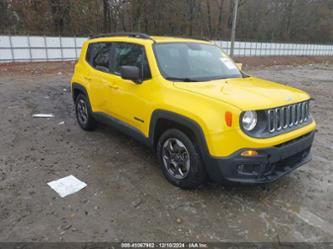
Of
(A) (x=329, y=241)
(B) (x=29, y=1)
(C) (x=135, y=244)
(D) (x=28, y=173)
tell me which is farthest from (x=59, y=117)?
(B) (x=29, y=1)

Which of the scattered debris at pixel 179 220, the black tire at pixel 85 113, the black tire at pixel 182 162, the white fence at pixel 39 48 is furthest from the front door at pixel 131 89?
the white fence at pixel 39 48

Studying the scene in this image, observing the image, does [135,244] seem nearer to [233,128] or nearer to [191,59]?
[233,128]

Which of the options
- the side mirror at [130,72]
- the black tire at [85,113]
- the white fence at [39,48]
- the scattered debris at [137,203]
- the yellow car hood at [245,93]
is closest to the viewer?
the yellow car hood at [245,93]

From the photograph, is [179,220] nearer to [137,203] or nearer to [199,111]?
[137,203]

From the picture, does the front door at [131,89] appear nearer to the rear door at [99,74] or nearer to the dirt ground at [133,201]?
the rear door at [99,74]

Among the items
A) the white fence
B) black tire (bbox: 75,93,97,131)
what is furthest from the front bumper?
the white fence

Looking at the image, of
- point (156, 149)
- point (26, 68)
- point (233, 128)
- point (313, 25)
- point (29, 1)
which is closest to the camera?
point (233, 128)

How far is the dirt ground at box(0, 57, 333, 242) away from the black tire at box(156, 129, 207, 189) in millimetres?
135

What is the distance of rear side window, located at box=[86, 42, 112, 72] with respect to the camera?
426 centimetres

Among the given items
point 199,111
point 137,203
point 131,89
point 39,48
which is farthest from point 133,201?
point 39,48

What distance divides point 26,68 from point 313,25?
49.2m

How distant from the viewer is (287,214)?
9.12 ft

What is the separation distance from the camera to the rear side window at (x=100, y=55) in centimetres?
426

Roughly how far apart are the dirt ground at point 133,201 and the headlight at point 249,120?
933 millimetres
